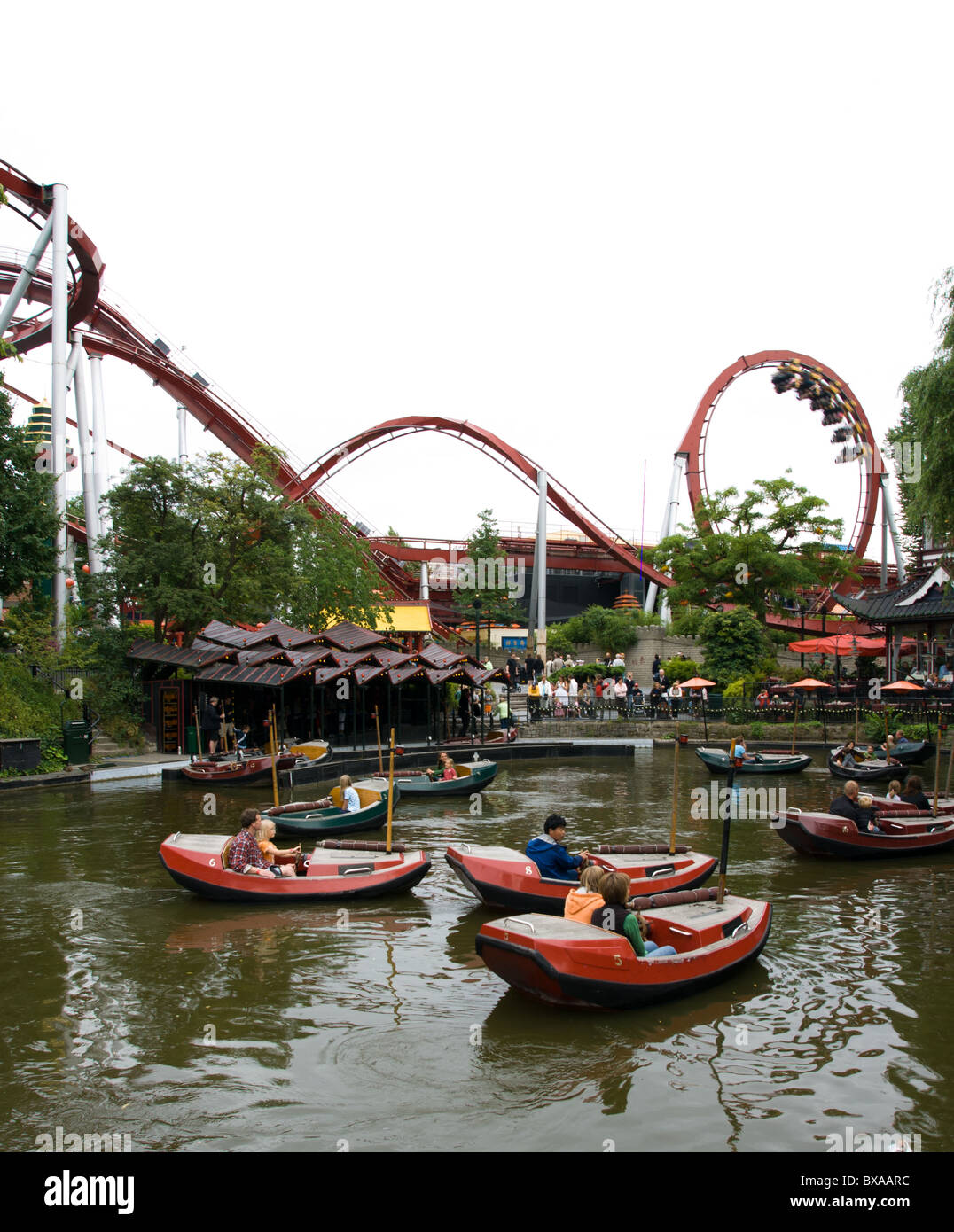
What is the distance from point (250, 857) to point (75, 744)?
14.2m

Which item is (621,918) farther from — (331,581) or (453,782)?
(331,581)

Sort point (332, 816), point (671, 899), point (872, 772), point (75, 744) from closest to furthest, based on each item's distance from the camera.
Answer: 1. point (671, 899)
2. point (332, 816)
3. point (75, 744)
4. point (872, 772)

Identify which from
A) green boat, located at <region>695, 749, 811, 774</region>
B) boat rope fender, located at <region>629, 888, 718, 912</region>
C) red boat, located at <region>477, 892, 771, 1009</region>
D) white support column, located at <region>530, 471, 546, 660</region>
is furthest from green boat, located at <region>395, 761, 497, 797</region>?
white support column, located at <region>530, 471, 546, 660</region>

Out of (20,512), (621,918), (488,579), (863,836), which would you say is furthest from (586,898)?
(488,579)

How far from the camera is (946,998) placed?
9422mm

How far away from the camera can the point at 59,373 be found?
28.5 meters

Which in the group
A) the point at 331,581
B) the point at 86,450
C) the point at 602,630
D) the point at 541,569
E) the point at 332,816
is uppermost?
the point at 86,450

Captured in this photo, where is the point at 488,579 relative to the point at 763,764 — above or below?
above

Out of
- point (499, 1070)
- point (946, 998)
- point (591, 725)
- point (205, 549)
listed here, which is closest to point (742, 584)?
point (591, 725)

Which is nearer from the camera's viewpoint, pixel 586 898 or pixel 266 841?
pixel 586 898

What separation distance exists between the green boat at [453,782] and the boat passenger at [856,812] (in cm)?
826

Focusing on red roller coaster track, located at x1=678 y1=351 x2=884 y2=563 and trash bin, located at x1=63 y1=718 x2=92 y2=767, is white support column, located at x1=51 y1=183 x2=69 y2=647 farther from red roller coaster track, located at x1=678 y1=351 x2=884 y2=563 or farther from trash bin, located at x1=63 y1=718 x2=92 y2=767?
red roller coaster track, located at x1=678 y1=351 x2=884 y2=563
